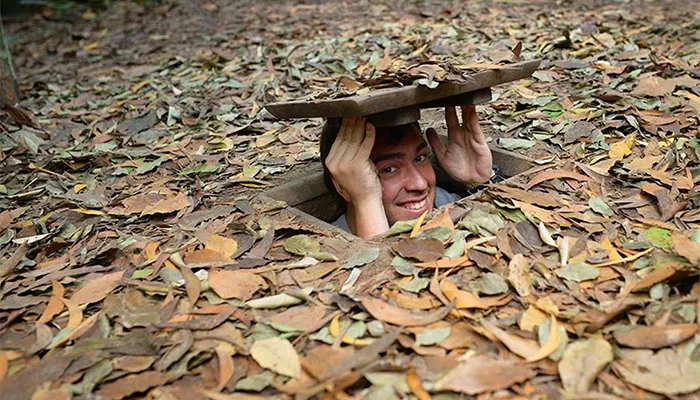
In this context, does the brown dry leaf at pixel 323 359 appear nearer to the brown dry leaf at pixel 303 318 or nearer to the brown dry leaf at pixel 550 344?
the brown dry leaf at pixel 303 318

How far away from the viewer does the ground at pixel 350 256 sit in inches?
65.1

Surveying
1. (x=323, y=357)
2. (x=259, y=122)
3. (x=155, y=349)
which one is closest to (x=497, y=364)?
(x=323, y=357)

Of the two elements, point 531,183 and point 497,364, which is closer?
point 497,364

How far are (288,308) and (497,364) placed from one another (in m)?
0.65

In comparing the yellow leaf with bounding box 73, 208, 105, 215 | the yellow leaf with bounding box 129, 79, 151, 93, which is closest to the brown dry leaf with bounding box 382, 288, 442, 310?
the yellow leaf with bounding box 73, 208, 105, 215

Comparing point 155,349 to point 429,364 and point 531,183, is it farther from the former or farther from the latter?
point 531,183

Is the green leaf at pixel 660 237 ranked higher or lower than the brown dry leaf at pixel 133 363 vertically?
lower

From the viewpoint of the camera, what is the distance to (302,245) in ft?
7.50

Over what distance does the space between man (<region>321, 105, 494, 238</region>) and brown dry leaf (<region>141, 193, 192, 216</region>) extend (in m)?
0.62

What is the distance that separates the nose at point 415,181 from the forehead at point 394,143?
81mm

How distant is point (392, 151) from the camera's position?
287 centimetres

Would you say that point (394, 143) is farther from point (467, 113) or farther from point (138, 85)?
point (138, 85)

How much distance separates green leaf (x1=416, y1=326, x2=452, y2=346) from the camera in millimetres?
1719

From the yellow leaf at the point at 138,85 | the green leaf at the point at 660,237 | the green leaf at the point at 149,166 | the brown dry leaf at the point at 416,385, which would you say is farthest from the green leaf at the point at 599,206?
the yellow leaf at the point at 138,85
